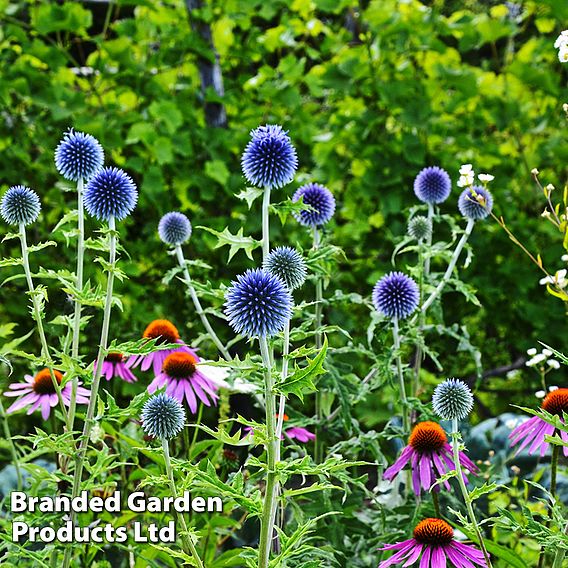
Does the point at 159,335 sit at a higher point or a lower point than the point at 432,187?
lower

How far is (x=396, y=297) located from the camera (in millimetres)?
1929

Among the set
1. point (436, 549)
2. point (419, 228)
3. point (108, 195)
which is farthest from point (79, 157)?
point (436, 549)

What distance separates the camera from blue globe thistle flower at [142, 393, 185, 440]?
1.52 meters

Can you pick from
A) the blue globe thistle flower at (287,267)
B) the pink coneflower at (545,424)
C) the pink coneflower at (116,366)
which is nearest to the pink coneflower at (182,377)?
the pink coneflower at (116,366)

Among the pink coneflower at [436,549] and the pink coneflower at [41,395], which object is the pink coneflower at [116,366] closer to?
the pink coneflower at [41,395]

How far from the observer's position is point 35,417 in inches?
129

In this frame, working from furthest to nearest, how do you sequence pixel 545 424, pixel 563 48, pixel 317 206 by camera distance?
pixel 317 206 < pixel 545 424 < pixel 563 48

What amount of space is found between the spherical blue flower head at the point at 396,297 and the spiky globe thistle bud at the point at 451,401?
1.12 feet

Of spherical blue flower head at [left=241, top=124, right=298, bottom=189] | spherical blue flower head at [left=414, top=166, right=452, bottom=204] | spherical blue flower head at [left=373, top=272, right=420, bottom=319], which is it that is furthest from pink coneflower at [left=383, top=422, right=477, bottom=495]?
spherical blue flower head at [left=414, top=166, right=452, bottom=204]

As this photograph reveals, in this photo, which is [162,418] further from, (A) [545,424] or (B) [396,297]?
(A) [545,424]

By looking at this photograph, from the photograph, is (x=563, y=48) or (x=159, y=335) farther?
(x=159, y=335)

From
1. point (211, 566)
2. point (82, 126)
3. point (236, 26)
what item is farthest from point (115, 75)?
point (211, 566)

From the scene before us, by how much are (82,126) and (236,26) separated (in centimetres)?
108

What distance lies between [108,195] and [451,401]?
821mm
